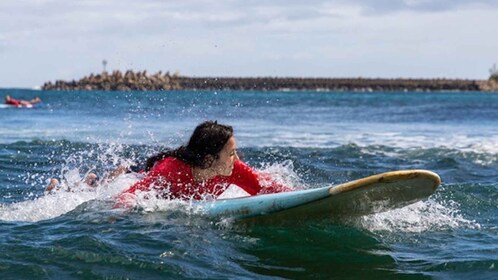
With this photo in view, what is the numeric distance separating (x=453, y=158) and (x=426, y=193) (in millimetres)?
9791

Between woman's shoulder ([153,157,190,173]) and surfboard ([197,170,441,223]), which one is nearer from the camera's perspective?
surfboard ([197,170,441,223])

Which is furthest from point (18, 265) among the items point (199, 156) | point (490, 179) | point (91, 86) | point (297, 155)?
point (91, 86)

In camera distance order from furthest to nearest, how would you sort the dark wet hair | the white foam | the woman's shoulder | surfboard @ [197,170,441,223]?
the white foam < the dark wet hair < the woman's shoulder < surfboard @ [197,170,441,223]

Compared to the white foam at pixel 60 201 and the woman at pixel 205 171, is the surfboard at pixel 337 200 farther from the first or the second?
the white foam at pixel 60 201

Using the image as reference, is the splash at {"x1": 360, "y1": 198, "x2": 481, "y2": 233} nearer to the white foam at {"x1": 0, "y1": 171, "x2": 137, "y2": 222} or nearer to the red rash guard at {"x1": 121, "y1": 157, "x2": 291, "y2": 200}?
the red rash guard at {"x1": 121, "y1": 157, "x2": 291, "y2": 200}

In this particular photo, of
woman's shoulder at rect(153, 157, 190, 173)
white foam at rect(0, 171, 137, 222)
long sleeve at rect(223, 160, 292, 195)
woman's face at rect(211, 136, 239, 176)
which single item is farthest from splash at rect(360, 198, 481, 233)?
white foam at rect(0, 171, 137, 222)

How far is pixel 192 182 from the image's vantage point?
326 inches

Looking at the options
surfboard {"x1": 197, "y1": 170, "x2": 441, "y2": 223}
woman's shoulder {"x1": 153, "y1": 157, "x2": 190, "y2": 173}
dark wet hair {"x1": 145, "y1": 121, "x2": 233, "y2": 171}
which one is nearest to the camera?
surfboard {"x1": 197, "y1": 170, "x2": 441, "y2": 223}

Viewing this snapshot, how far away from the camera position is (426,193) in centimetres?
752

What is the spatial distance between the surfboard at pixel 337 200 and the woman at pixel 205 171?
32 cm

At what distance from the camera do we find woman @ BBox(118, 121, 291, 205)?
8172mm

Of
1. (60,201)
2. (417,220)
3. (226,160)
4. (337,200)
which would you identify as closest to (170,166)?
(226,160)

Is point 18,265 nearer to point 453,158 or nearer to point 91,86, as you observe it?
Result: point 453,158

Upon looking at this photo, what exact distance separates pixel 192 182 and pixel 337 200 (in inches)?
60.6
